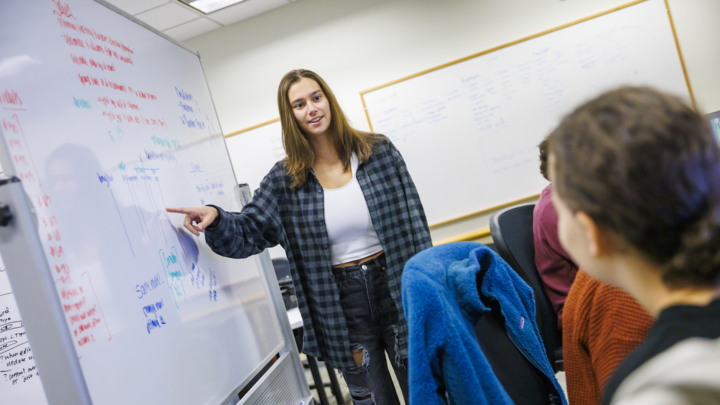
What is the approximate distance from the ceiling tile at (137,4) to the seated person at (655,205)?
9.65ft

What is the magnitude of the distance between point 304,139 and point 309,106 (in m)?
0.11

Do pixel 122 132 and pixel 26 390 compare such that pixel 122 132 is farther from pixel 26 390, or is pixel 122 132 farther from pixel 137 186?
pixel 26 390

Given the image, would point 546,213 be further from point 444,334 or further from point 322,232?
point 444,334

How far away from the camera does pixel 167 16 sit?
9.93 ft

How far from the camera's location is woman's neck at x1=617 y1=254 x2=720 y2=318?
0.50 metres

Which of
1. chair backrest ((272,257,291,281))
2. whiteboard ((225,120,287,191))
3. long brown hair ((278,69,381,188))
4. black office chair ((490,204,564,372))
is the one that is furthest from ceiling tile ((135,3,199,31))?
black office chair ((490,204,564,372))

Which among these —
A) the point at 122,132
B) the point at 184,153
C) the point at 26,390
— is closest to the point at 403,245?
the point at 184,153

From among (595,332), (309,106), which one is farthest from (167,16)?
(595,332)

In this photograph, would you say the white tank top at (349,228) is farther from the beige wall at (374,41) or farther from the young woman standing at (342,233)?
the beige wall at (374,41)

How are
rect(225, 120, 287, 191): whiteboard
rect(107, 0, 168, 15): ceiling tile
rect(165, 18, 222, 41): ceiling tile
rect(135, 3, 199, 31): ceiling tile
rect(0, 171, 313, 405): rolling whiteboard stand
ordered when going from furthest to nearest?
rect(225, 120, 287, 191): whiteboard < rect(165, 18, 222, 41): ceiling tile < rect(135, 3, 199, 31): ceiling tile < rect(107, 0, 168, 15): ceiling tile < rect(0, 171, 313, 405): rolling whiteboard stand

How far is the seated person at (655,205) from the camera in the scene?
1.53ft

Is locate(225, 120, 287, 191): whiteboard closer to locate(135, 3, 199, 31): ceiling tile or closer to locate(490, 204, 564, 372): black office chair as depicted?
locate(135, 3, 199, 31): ceiling tile

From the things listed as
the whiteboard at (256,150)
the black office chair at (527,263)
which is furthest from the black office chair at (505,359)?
the whiteboard at (256,150)

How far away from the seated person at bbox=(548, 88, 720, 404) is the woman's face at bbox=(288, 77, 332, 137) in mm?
1030
